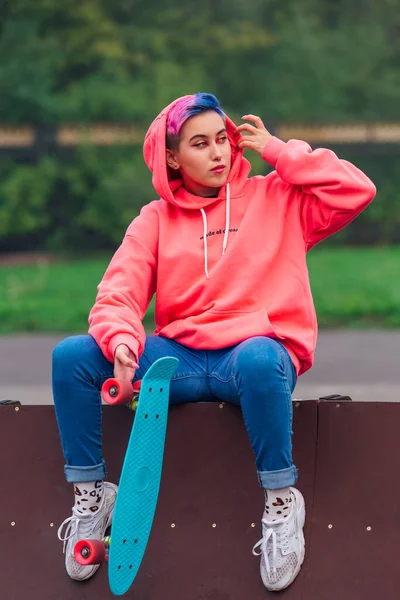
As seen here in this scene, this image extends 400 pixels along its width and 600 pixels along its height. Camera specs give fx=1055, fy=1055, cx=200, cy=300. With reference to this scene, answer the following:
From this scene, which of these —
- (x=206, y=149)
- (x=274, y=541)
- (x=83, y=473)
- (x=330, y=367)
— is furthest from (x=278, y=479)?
(x=330, y=367)

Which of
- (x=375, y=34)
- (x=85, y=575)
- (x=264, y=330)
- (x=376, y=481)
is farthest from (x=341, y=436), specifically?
(x=375, y=34)

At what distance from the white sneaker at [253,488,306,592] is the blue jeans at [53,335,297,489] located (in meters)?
0.11

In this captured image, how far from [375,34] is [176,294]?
11470mm

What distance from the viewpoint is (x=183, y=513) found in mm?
2908

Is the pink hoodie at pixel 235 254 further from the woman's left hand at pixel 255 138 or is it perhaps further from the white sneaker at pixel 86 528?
the white sneaker at pixel 86 528

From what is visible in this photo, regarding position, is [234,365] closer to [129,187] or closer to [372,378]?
[372,378]

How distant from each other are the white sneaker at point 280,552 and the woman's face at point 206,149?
0.99m

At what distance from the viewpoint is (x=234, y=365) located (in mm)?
2734

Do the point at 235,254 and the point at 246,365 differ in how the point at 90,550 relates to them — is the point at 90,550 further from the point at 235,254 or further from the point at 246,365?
the point at 235,254

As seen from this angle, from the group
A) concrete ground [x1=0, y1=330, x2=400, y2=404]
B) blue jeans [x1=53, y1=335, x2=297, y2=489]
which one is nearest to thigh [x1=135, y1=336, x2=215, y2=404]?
blue jeans [x1=53, y1=335, x2=297, y2=489]

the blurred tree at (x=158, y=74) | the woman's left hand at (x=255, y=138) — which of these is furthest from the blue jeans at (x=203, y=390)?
the blurred tree at (x=158, y=74)

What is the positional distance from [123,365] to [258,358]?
13.9 inches

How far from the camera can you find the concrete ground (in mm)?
5852

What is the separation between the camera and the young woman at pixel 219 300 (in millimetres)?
2707
